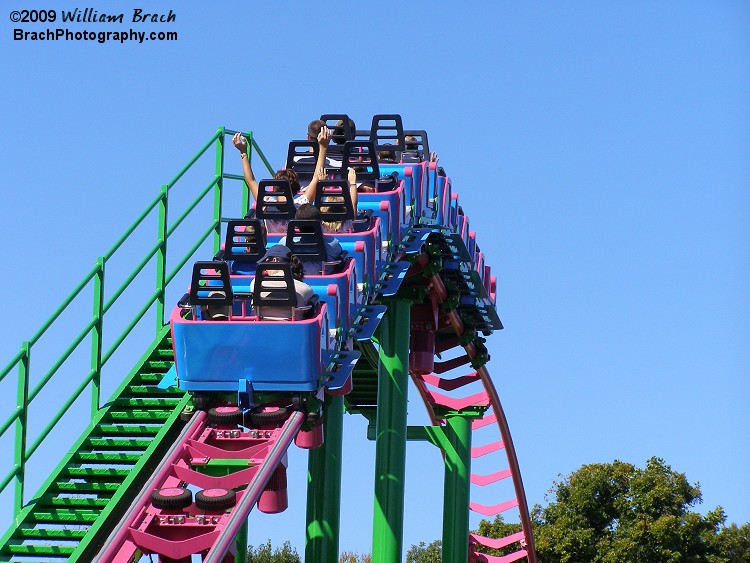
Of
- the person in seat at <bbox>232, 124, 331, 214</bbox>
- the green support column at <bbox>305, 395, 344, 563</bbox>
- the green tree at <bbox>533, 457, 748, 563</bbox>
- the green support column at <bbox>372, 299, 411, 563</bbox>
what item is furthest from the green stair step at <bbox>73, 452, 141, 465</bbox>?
the green tree at <bbox>533, 457, 748, 563</bbox>

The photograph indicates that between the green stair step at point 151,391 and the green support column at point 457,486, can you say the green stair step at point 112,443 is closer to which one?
the green stair step at point 151,391

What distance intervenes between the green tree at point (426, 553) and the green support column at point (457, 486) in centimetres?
1257

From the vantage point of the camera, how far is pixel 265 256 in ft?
29.9

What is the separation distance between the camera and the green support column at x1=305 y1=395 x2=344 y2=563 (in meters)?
12.5

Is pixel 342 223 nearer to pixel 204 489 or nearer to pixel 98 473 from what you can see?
pixel 98 473

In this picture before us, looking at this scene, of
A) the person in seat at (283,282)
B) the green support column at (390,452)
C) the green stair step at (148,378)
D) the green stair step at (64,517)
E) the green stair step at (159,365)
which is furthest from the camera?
the green support column at (390,452)

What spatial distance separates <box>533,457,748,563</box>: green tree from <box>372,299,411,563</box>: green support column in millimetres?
14283

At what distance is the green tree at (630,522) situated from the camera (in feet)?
86.1

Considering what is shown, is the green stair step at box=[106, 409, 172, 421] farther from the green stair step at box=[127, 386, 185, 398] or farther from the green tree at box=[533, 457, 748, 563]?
the green tree at box=[533, 457, 748, 563]

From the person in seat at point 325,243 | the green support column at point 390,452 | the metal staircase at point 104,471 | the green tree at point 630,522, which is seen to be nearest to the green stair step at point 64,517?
the metal staircase at point 104,471

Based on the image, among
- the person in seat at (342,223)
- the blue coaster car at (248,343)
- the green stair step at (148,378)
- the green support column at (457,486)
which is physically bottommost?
the green support column at (457,486)

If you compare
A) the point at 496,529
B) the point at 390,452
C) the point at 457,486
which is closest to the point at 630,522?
the point at 496,529

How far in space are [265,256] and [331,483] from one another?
392 centimetres

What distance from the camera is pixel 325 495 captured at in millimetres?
12562
